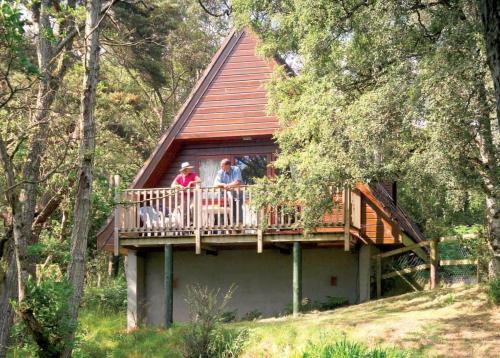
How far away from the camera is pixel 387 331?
12.2 metres

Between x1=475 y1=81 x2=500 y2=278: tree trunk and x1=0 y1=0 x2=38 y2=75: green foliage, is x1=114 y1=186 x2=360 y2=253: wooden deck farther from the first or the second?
x1=0 y1=0 x2=38 y2=75: green foliage

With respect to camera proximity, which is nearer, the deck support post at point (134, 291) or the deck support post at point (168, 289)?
the deck support post at point (168, 289)

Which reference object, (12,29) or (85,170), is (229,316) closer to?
(85,170)

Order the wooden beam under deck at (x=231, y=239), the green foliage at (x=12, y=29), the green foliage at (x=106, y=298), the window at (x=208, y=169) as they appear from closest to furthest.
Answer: the green foliage at (x=12, y=29)
the wooden beam under deck at (x=231, y=239)
the window at (x=208, y=169)
the green foliage at (x=106, y=298)

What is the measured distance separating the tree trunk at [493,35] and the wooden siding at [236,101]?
11.1 m

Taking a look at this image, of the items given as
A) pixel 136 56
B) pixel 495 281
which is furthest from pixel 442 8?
pixel 136 56

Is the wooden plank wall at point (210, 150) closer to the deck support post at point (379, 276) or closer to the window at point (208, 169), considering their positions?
the window at point (208, 169)

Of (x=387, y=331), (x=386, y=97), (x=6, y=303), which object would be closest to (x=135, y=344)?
(x=6, y=303)

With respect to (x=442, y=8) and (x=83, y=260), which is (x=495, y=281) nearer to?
(x=442, y=8)

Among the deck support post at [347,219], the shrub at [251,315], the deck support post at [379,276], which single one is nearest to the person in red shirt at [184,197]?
the shrub at [251,315]

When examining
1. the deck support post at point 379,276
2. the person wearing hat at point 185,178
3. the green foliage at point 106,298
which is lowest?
the green foliage at point 106,298

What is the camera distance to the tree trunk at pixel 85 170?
11.0 metres

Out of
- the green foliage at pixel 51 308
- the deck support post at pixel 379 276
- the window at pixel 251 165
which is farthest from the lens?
the window at pixel 251 165

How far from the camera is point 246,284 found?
1778cm
